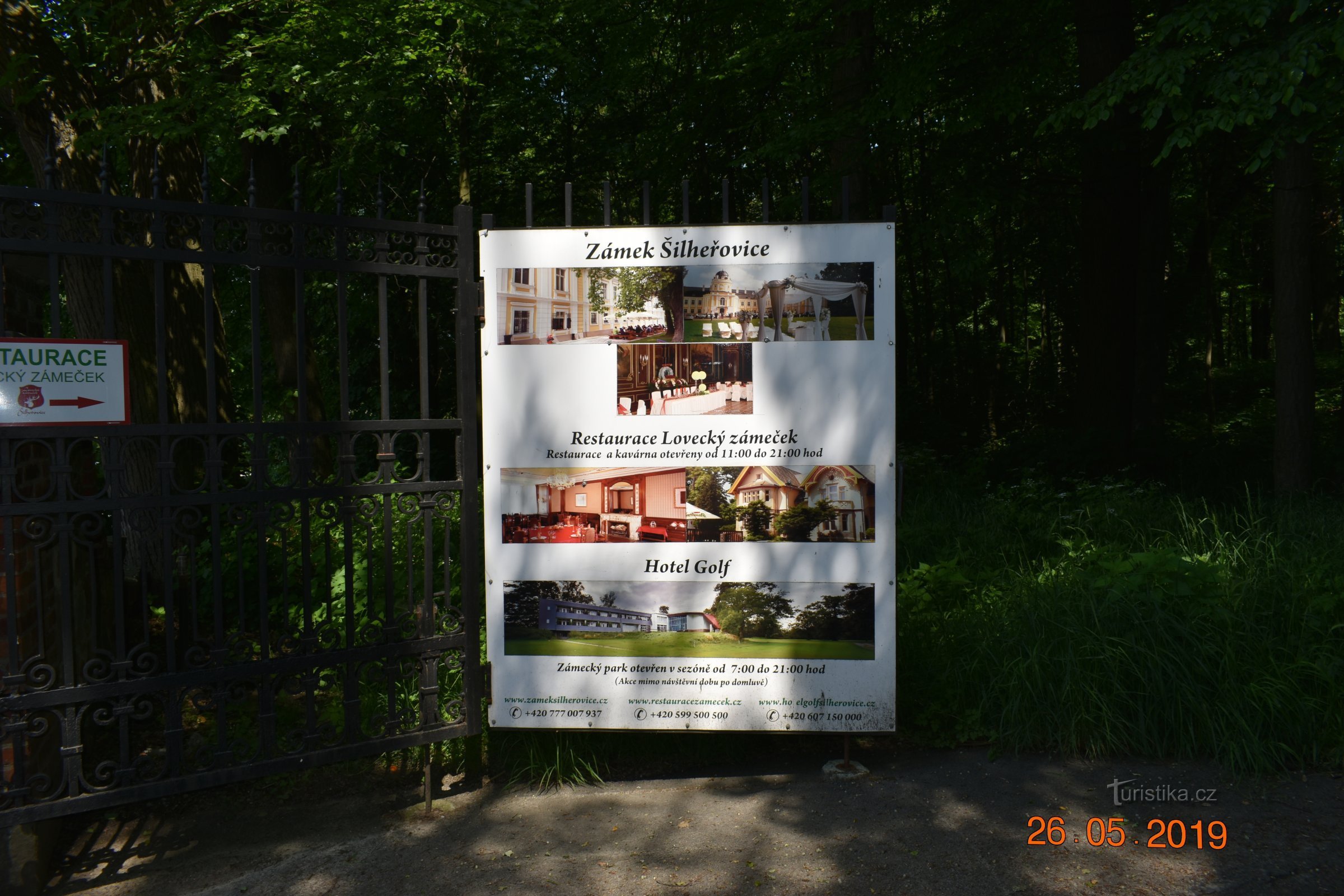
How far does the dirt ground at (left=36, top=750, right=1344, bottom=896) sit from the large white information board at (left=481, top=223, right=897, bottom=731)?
1.26 feet

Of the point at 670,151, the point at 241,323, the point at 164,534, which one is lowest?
the point at 164,534

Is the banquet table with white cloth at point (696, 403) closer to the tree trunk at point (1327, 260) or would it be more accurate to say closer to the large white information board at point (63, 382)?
the large white information board at point (63, 382)

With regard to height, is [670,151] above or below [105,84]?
above

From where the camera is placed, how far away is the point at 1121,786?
412cm

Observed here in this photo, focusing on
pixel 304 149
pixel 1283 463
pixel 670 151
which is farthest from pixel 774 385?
pixel 304 149

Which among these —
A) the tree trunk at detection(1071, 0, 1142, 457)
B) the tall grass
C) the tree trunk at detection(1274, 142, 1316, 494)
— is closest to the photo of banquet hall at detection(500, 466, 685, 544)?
the tall grass

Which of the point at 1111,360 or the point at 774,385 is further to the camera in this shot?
the point at 1111,360

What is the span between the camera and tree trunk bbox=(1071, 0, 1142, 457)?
10141 millimetres

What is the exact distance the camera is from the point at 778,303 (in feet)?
13.8

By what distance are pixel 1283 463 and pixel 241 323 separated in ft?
43.2

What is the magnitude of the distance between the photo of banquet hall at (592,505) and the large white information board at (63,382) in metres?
1.57

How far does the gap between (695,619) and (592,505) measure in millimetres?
698

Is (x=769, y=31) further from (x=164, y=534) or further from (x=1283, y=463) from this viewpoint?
(x=164, y=534)

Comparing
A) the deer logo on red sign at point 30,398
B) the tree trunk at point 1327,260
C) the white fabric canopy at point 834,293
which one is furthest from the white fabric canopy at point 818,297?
the tree trunk at point 1327,260
